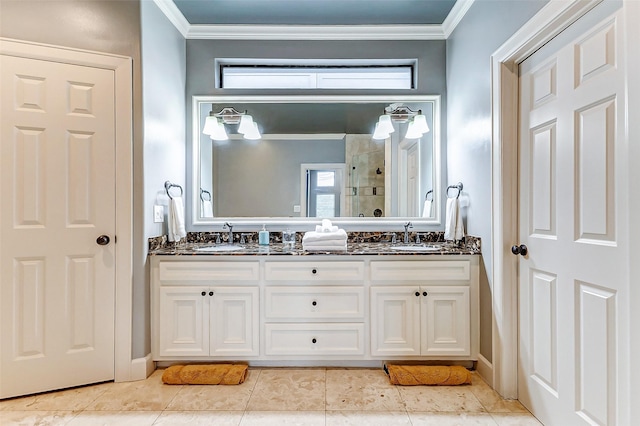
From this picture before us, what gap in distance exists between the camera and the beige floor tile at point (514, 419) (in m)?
1.66

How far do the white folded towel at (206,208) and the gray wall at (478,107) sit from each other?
79.8 inches

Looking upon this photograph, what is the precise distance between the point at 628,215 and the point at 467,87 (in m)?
1.46

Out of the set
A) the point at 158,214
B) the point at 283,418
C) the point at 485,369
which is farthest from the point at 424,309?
the point at 158,214

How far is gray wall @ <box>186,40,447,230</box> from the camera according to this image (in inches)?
106

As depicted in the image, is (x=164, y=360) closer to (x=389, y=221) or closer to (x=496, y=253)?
(x=389, y=221)

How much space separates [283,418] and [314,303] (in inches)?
26.6

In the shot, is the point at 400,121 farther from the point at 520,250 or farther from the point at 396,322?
the point at 396,322

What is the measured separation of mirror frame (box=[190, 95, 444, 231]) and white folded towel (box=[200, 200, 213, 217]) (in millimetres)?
38

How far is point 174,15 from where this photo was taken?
95.6 inches

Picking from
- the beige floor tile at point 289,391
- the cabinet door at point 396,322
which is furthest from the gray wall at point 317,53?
the cabinet door at point 396,322

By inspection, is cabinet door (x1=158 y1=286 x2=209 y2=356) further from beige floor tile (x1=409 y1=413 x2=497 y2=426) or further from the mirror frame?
beige floor tile (x1=409 y1=413 x2=497 y2=426)

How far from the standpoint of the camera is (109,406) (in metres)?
1.81

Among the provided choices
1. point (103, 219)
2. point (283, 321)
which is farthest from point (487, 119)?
point (103, 219)

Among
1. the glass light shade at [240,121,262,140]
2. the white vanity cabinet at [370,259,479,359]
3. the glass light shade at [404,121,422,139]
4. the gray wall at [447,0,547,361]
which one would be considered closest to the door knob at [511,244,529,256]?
the gray wall at [447,0,547,361]
